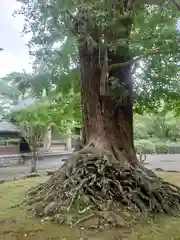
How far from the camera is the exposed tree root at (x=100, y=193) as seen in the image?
18.2 ft

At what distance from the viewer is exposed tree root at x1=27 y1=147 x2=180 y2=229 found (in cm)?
554

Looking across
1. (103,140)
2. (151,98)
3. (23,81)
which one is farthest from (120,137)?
(23,81)

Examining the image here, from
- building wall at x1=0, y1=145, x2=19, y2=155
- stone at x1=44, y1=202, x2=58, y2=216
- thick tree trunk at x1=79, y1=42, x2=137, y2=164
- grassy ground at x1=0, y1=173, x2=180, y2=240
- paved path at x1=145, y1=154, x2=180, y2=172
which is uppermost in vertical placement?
A: thick tree trunk at x1=79, y1=42, x2=137, y2=164

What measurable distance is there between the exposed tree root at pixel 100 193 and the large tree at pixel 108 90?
18 millimetres

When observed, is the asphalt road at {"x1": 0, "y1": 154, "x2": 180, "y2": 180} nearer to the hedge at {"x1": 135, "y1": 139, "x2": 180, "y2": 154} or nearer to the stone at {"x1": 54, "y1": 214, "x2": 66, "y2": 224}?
the hedge at {"x1": 135, "y1": 139, "x2": 180, "y2": 154}

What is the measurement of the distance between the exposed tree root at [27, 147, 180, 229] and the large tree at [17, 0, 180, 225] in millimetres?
18

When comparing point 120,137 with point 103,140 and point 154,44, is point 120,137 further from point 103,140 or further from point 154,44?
point 154,44

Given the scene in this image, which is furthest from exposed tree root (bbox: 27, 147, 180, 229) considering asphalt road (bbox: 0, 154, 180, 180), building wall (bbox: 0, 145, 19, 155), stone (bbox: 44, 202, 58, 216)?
building wall (bbox: 0, 145, 19, 155)

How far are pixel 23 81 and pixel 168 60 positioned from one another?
3.65 m

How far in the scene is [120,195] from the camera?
6117mm

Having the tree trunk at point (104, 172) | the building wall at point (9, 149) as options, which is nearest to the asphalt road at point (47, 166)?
the building wall at point (9, 149)

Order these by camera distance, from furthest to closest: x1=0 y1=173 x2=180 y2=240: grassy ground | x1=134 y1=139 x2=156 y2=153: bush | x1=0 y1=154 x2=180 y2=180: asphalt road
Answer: x1=134 y1=139 x2=156 y2=153: bush, x1=0 y1=154 x2=180 y2=180: asphalt road, x1=0 y1=173 x2=180 y2=240: grassy ground

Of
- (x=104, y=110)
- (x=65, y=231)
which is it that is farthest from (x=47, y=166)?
(x=65, y=231)

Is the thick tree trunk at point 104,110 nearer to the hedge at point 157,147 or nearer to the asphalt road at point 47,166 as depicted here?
the asphalt road at point 47,166
